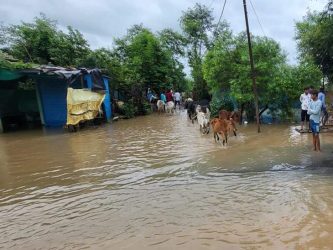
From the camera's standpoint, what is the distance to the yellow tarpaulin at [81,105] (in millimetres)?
17219

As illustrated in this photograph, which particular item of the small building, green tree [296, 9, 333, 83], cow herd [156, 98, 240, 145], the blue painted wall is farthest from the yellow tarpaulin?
green tree [296, 9, 333, 83]

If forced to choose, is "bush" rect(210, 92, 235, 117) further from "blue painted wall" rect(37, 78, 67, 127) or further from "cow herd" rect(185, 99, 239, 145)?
"blue painted wall" rect(37, 78, 67, 127)

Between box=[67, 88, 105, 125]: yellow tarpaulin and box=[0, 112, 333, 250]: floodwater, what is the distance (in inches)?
210

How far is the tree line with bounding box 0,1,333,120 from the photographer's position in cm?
1608

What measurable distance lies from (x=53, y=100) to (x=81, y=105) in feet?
10.4

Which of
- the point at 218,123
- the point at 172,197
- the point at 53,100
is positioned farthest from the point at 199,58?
the point at 172,197

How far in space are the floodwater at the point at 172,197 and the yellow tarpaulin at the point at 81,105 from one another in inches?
210

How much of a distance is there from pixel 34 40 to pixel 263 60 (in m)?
14.9

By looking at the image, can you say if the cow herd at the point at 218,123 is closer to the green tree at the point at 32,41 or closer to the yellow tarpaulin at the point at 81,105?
the yellow tarpaulin at the point at 81,105

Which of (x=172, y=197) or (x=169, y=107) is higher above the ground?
(x=169, y=107)

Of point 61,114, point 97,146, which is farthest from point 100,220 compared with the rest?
point 61,114

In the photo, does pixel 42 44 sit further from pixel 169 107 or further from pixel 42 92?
pixel 169 107

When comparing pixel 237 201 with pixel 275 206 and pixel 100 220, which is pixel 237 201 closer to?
pixel 275 206

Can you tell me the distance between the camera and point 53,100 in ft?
66.1
